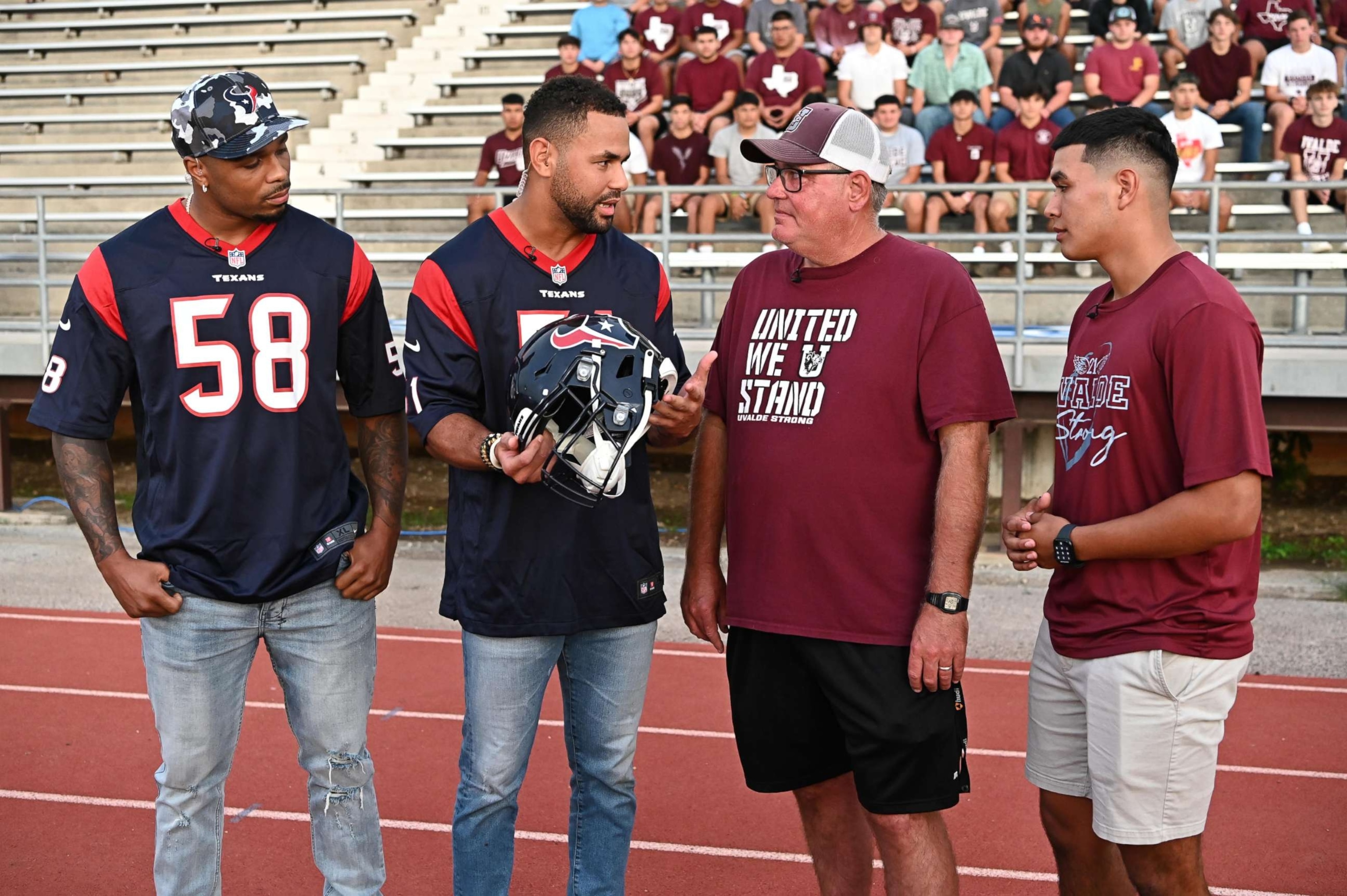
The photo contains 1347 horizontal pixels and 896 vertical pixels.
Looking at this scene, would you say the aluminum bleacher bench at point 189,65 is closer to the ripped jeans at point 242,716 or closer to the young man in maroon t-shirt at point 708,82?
the young man in maroon t-shirt at point 708,82

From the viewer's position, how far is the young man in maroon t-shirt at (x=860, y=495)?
9.25 feet

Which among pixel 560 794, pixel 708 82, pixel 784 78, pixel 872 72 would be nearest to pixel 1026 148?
pixel 872 72

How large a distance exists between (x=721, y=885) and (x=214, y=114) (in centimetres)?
258

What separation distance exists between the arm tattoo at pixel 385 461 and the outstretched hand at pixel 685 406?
714 mm

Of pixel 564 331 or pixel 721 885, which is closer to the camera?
pixel 564 331

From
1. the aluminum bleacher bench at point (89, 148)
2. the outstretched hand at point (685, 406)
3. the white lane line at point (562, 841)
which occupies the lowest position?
the white lane line at point (562, 841)

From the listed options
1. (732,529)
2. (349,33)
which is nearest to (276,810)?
(732,529)

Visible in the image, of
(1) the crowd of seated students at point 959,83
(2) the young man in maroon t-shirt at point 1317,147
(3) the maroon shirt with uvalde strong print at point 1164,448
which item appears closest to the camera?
(3) the maroon shirt with uvalde strong print at point 1164,448

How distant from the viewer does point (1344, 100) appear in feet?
34.1

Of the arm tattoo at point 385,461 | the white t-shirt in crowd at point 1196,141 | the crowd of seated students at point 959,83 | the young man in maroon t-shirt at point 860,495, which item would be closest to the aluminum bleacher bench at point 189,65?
the crowd of seated students at point 959,83

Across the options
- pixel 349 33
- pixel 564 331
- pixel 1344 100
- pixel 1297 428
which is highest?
pixel 349 33

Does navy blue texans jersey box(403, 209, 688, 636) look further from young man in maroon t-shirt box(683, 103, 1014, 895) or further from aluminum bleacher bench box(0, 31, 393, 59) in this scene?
aluminum bleacher bench box(0, 31, 393, 59)

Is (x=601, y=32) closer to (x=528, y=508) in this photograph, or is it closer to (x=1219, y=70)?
(x=1219, y=70)

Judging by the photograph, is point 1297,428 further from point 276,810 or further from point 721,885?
point 276,810
